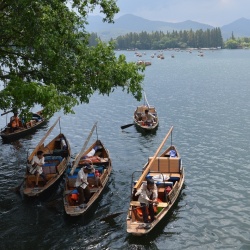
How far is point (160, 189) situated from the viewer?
20688 mm

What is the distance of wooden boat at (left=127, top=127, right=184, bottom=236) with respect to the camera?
1742cm

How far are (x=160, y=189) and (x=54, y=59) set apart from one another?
906cm

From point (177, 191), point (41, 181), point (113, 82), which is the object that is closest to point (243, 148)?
point (177, 191)

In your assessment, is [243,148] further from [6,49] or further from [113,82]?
[6,49]

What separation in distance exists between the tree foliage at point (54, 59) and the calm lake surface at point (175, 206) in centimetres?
630

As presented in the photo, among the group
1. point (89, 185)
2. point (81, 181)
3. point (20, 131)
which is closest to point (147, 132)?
point (20, 131)

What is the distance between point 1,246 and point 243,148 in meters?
22.3

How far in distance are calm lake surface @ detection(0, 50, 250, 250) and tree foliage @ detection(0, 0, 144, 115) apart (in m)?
6.30

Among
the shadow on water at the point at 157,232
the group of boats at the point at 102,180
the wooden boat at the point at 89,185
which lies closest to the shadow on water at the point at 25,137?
the group of boats at the point at 102,180

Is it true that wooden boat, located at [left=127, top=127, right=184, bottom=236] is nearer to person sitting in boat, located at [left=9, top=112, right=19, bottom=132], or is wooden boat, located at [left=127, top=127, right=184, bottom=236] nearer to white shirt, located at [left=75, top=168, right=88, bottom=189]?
white shirt, located at [left=75, top=168, right=88, bottom=189]

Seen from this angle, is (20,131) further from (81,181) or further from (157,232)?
(157,232)

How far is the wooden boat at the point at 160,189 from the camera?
17.4 meters

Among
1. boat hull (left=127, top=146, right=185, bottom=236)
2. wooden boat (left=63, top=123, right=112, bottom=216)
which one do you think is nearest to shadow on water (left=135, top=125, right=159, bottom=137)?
boat hull (left=127, top=146, right=185, bottom=236)

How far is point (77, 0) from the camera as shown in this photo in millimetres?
20875
